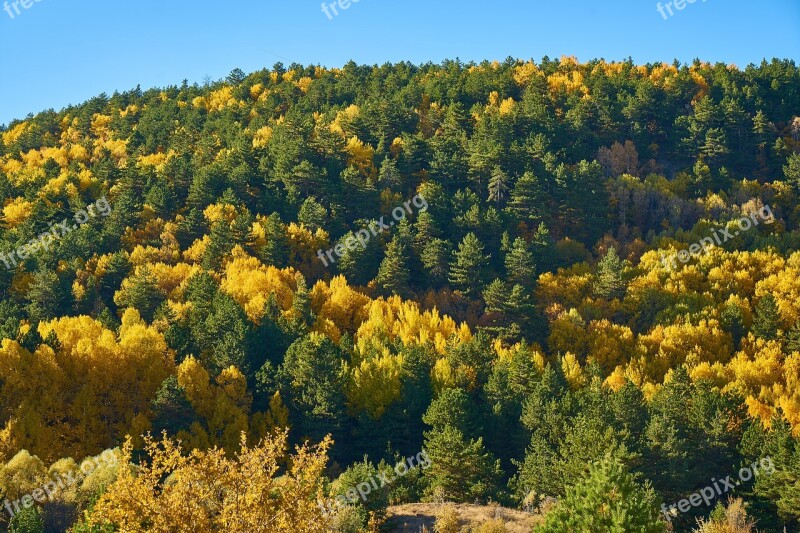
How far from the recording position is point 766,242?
75812mm

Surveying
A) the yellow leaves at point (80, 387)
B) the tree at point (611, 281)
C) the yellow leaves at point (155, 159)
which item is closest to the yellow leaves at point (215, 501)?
the yellow leaves at point (80, 387)

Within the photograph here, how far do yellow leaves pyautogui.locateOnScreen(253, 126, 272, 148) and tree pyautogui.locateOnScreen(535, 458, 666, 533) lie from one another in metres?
79.3

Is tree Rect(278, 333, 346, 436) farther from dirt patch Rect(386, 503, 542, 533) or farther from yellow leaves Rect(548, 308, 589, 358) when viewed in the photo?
yellow leaves Rect(548, 308, 589, 358)

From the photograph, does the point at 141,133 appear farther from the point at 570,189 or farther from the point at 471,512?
the point at 471,512

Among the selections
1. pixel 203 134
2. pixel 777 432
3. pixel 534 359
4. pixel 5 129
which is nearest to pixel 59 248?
pixel 203 134

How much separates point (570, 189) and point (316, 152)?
99.0 ft

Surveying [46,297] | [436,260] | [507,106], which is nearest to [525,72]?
[507,106]

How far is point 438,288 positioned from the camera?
247ft

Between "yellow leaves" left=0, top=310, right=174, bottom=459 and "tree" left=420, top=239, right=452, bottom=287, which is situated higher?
"tree" left=420, top=239, right=452, bottom=287

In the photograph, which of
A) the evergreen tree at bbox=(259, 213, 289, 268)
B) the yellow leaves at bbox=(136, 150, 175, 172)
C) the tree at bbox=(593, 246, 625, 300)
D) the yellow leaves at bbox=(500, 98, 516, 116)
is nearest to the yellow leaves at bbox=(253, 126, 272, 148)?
the yellow leaves at bbox=(136, 150, 175, 172)

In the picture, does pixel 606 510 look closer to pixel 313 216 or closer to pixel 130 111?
pixel 313 216

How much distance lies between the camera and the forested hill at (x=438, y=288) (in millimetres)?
45469

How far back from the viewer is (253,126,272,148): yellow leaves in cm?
10115

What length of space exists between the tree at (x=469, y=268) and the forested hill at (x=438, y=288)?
1.08 ft
